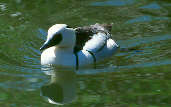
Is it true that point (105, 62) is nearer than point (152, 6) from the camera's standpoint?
Yes

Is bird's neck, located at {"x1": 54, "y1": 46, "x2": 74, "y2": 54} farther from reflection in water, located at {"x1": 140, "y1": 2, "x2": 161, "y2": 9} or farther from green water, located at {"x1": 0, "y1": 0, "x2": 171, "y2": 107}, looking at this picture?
reflection in water, located at {"x1": 140, "y1": 2, "x2": 161, "y2": 9}

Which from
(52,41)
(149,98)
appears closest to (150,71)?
(149,98)

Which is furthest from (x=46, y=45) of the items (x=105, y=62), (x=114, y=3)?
(x=114, y=3)

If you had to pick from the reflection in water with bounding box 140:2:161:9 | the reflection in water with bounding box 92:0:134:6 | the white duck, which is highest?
the reflection in water with bounding box 92:0:134:6

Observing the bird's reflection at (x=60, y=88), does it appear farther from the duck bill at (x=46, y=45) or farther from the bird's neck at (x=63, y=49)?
the duck bill at (x=46, y=45)

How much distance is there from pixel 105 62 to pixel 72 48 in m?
0.81

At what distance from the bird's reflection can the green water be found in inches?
3.9

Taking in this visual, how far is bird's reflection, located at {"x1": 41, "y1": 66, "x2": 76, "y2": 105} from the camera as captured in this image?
26.0ft

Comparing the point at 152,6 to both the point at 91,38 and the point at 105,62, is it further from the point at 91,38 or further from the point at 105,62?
the point at 105,62

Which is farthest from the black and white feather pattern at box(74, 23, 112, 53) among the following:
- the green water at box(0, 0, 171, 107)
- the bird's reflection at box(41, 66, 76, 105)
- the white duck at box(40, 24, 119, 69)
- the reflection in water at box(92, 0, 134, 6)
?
the reflection in water at box(92, 0, 134, 6)

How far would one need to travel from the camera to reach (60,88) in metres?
8.51

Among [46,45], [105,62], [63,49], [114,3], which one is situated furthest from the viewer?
[114,3]

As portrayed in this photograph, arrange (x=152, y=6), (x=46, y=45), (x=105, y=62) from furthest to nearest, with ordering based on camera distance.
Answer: (x=152, y=6), (x=105, y=62), (x=46, y=45)

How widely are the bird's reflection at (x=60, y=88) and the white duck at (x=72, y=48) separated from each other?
0.21 m
